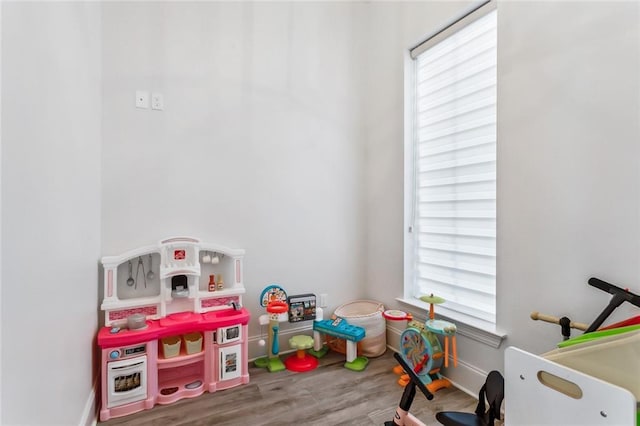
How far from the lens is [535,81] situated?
1.63 metres

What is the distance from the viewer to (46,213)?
3.41ft

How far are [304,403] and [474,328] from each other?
1.11 m

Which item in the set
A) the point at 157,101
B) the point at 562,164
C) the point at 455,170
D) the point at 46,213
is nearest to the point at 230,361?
the point at 46,213

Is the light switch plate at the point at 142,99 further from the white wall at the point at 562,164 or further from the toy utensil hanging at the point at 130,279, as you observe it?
the white wall at the point at 562,164

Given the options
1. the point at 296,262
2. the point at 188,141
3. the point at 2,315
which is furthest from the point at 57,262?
the point at 296,262

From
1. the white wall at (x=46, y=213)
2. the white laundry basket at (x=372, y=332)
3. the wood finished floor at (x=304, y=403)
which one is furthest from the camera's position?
the white laundry basket at (x=372, y=332)

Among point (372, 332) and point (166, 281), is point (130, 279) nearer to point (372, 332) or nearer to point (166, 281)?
point (166, 281)

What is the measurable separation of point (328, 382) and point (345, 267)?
99 cm

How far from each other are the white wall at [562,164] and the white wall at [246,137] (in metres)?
1.12

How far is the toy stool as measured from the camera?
2.23 meters

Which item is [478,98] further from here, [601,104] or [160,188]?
[160,188]

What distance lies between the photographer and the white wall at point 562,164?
133 centimetres

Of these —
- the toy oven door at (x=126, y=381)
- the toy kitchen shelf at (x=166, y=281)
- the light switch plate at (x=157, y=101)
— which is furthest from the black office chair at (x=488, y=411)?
the light switch plate at (x=157, y=101)

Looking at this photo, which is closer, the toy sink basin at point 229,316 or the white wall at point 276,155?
the white wall at point 276,155
